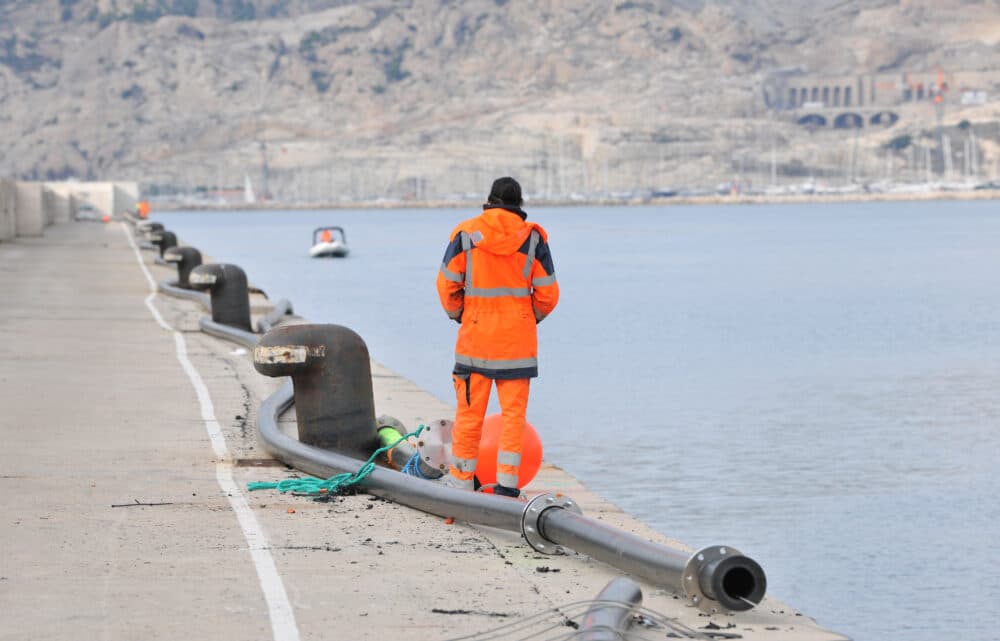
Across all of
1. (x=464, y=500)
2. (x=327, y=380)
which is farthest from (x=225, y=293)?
(x=464, y=500)

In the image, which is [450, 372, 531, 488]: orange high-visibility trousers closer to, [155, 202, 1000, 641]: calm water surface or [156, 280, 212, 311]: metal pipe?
[155, 202, 1000, 641]: calm water surface

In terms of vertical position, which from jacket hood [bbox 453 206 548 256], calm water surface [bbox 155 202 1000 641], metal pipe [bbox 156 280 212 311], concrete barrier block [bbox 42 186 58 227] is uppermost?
jacket hood [bbox 453 206 548 256]

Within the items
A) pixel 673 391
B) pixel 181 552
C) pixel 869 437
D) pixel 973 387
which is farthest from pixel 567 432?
pixel 181 552

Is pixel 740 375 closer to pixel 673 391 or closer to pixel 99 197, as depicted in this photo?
pixel 673 391

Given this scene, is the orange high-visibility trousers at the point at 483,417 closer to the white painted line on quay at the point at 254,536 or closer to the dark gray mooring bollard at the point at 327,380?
the white painted line on quay at the point at 254,536

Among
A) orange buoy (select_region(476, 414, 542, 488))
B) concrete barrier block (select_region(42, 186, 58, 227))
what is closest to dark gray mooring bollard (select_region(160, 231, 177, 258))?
orange buoy (select_region(476, 414, 542, 488))

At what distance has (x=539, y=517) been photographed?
10.9 metres

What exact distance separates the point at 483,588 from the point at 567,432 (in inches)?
652

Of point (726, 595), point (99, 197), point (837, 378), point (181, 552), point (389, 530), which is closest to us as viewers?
point (726, 595)

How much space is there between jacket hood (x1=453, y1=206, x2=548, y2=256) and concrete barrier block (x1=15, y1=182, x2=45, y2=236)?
6800 centimetres

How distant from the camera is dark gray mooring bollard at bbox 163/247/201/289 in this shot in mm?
38031

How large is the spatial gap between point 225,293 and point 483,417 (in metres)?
16.4

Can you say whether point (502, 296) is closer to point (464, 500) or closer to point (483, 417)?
point (483, 417)

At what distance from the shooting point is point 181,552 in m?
10.8
